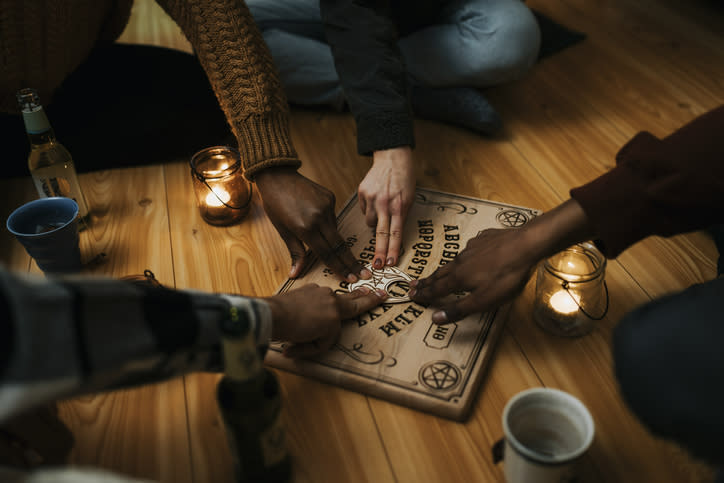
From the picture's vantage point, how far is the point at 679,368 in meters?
0.55

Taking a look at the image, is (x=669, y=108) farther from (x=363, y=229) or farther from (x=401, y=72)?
(x=363, y=229)

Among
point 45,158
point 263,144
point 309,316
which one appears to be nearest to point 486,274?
point 309,316

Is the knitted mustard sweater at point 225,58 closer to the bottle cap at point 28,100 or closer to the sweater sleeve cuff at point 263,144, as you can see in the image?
the sweater sleeve cuff at point 263,144

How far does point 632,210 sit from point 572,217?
0.08 m

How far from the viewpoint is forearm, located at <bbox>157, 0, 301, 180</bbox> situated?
1.07 m

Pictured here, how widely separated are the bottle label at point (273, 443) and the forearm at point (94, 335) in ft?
0.37

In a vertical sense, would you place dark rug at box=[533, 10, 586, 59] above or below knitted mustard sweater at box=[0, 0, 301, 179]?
below

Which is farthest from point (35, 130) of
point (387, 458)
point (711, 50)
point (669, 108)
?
point (711, 50)

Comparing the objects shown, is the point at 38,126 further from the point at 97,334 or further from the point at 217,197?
the point at 97,334

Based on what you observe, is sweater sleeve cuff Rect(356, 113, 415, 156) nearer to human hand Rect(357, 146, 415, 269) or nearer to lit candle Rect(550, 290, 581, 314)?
human hand Rect(357, 146, 415, 269)

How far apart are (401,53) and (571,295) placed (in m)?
0.81

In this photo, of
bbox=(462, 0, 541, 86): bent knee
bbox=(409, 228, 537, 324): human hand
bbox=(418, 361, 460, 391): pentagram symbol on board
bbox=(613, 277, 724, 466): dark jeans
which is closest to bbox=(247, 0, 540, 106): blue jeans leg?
bbox=(462, 0, 541, 86): bent knee

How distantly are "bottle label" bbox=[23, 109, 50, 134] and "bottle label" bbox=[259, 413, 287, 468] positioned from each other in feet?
2.50

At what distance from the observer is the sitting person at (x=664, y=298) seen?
536 mm
